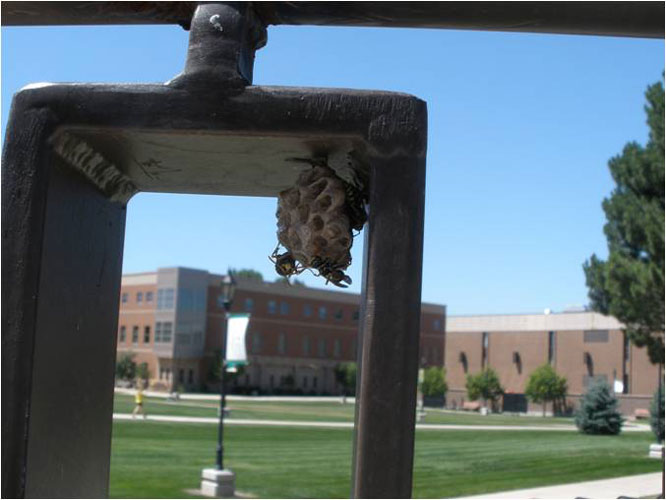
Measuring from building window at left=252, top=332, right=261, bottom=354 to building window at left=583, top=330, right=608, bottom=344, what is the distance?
28.0 metres

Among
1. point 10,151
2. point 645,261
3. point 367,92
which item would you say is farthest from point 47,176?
point 645,261

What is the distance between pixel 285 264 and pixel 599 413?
36576 millimetres

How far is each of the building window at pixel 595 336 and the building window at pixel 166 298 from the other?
34886mm

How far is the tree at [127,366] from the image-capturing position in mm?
73625

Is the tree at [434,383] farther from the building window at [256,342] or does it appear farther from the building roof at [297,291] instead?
the building window at [256,342]

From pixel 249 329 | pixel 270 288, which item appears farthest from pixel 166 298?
pixel 270 288

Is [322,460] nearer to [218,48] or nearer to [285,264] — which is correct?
[285,264]

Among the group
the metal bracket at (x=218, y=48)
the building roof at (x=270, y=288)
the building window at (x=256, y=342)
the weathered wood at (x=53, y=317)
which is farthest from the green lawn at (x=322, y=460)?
the building window at (x=256, y=342)

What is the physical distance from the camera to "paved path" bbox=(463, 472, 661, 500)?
14.5m

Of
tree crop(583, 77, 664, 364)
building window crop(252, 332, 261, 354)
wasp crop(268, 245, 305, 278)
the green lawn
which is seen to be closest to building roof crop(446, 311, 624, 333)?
building window crop(252, 332, 261, 354)

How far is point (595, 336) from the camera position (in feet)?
224

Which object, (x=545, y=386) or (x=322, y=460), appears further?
(x=545, y=386)

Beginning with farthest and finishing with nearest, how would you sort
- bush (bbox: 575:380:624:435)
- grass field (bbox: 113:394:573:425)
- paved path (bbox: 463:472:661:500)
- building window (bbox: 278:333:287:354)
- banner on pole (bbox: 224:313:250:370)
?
building window (bbox: 278:333:287:354) < grass field (bbox: 113:394:573:425) < bush (bbox: 575:380:624:435) < banner on pole (bbox: 224:313:250:370) < paved path (bbox: 463:472:661:500)

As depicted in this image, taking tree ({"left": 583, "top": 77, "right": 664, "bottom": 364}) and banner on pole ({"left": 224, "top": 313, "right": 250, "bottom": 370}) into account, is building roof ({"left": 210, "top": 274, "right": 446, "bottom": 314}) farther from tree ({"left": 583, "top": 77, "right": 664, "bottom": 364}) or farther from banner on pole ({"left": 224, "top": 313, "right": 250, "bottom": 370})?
banner on pole ({"left": 224, "top": 313, "right": 250, "bottom": 370})
